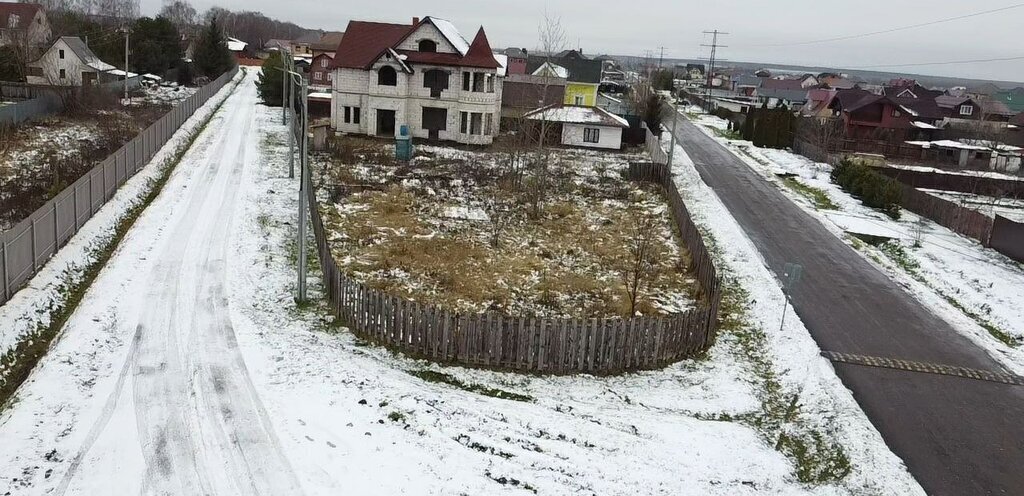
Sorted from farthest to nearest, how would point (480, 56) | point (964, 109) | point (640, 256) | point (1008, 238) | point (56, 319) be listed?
1. point (964, 109)
2. point (480, 56)
3. point (1008, 238)
4. point (640, 256)
5. point (56, 319)

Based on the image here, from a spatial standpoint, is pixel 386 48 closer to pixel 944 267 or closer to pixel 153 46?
pixel 944 267

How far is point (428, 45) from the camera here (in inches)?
1937

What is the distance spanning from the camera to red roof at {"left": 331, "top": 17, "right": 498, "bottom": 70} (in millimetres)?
48144

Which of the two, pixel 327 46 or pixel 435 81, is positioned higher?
pixel 327 46

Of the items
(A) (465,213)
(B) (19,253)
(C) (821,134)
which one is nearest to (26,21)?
(A) (465,213)

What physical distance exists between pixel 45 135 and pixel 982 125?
267 feet

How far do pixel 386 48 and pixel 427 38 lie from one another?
2.83 metres

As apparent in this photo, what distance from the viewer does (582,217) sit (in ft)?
102

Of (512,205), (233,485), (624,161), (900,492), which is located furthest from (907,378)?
(624,161)

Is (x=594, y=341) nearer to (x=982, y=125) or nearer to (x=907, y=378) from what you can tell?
(x=907, y=378)

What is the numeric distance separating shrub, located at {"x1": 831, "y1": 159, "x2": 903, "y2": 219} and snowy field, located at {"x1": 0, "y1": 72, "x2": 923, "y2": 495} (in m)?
20.7

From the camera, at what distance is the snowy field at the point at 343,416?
1087 centimetres

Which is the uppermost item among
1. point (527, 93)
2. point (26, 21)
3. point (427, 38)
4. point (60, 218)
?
point (26, 21)

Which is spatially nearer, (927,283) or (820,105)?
(927,283)
